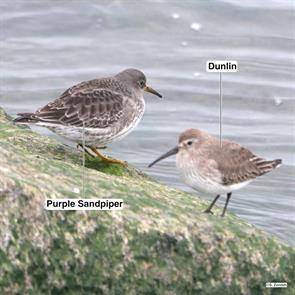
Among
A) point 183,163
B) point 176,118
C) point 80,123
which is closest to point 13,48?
point 176,118

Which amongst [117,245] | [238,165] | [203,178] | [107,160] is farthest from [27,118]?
[117,245]

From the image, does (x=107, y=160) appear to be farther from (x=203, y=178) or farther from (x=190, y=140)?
(x=203, y=178)

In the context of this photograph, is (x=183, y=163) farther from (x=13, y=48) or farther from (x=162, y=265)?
(x=13, y=48)

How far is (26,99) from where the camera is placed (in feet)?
57.8

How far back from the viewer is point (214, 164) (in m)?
8.66

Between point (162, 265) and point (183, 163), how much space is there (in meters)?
1.50

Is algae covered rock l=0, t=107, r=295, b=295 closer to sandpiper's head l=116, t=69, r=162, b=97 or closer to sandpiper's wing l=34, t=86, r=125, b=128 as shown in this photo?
sandpiper's wing l=34, t=86, r=125, b=128

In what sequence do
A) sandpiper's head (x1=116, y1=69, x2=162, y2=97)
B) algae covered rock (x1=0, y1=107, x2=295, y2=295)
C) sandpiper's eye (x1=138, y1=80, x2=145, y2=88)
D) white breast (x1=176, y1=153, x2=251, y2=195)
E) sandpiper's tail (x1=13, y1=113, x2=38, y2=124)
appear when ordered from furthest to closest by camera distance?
sandpiper's eye (x1=138, y1=80, x2=145, y2=88) < sandpiper's head (x1=116, y1=69, x2=162, y2=97) < sandpiper's tail (x1=13, y1=113, x2=38, y2=124) < white breast (x1=176, y1=153, x2=251, y2=195) < algae covered rock (x1=0, y1=107, x2=295, y2=295)

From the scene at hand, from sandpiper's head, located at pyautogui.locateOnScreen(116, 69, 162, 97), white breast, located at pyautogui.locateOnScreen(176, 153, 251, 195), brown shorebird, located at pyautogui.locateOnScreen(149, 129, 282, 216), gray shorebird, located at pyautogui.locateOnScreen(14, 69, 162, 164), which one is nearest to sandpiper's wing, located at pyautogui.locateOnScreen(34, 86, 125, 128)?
gray shorebird, located at pyautogui.locateOnScreen(14, 69, 162, 164)

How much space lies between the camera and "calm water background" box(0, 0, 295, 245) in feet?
51.4

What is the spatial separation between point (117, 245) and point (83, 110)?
11.4 feet

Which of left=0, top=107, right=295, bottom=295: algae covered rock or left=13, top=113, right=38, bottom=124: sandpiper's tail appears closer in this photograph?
left=0, top=107, right=295, bottom=295: algae covered rock

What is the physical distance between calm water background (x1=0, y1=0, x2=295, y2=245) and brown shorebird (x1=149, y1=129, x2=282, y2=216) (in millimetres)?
4571

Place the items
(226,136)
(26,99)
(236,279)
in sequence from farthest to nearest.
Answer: (26,99), (226,136), (236,279)
